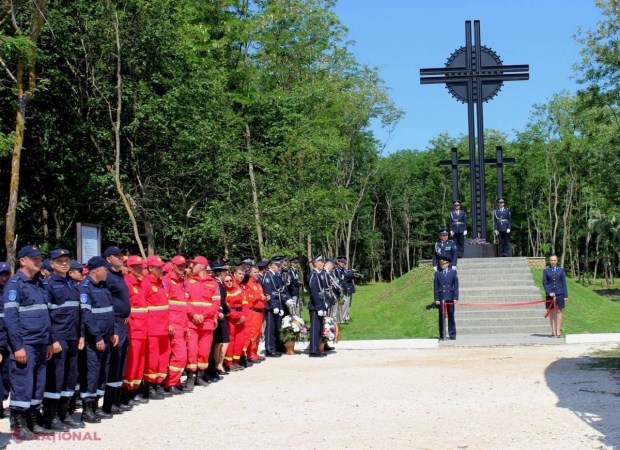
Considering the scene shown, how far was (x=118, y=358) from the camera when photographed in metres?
9.59

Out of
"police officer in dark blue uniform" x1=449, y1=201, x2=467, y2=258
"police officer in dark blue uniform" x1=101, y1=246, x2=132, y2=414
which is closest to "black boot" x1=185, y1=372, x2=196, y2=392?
"police officer in dark blue uniform" x1=101, y1=246, x2=132, y2=414

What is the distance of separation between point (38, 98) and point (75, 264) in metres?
14.8

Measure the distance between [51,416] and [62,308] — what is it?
46.7 inches

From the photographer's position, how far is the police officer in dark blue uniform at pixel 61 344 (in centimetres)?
854

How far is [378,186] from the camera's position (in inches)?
2670

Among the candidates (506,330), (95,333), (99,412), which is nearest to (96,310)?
(95,333)

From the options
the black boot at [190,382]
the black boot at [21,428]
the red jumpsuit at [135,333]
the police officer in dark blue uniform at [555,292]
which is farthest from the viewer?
the police officer in dark blue uniform at [555,292]

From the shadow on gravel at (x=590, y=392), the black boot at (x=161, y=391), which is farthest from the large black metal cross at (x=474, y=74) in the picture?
the black boot at (x=161, y=391)

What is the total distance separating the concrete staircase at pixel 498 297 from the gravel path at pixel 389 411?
474 centimetres

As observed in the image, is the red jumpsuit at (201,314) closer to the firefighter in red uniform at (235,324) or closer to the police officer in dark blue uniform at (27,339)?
the firefighter in red uniform at (235,324)

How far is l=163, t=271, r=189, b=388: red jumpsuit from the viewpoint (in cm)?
1108

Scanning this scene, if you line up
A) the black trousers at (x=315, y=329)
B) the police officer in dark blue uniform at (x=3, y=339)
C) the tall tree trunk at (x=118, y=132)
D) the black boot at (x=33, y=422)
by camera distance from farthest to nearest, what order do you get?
the tall tree trunk at (x=118, y=132) < the black trousers at (x=315, y=329) < the police officer in dark blue uniform at (x=3, y=339) < the black boot at (x=33, y=422)

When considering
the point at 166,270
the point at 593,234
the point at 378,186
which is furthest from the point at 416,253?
the point at 166,270

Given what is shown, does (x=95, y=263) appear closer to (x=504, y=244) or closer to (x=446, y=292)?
(x=446, y=292)
